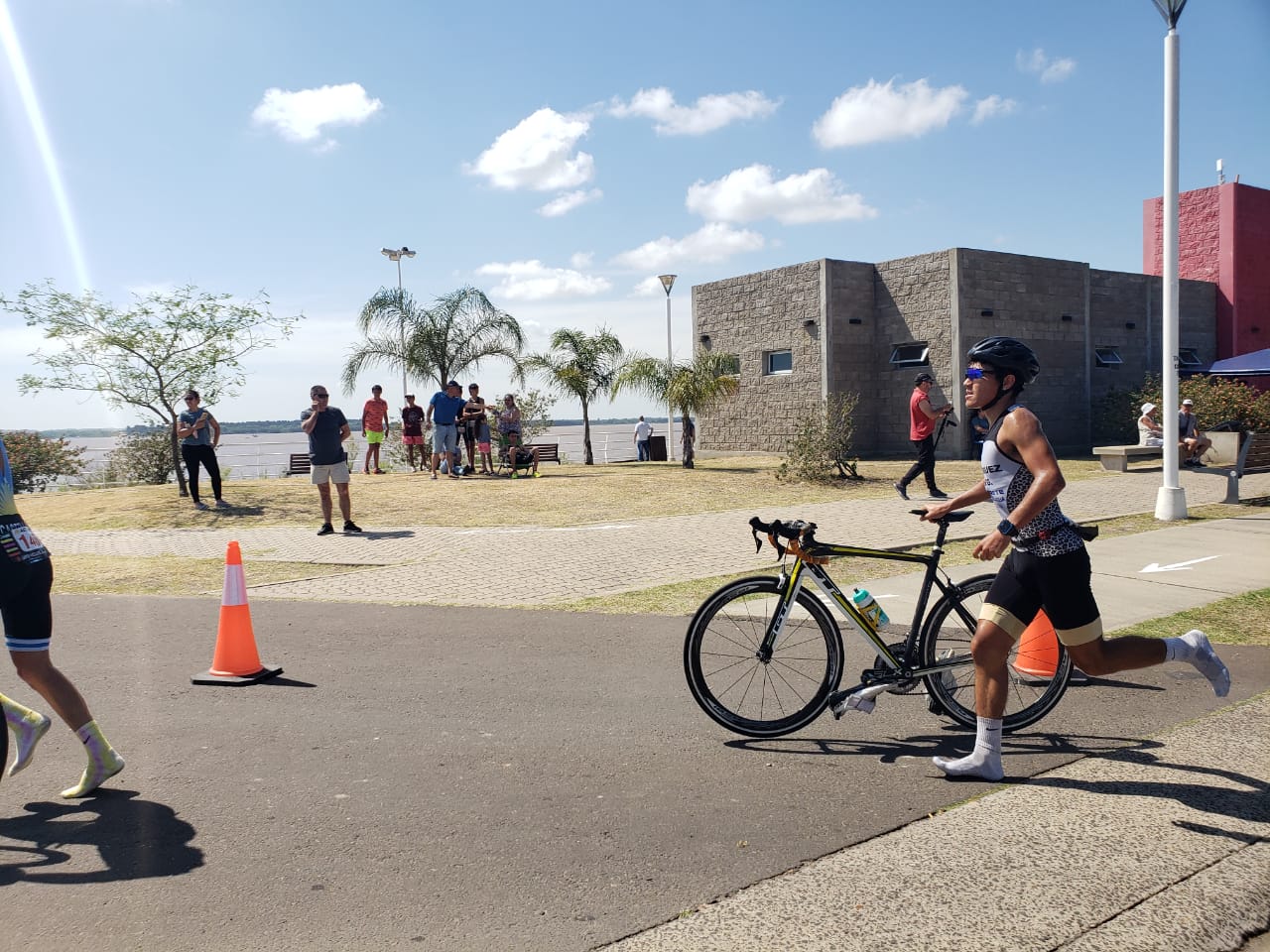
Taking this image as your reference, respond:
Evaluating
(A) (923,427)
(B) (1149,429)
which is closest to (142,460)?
(A) (923,427)

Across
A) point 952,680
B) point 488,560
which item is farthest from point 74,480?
point 952,680

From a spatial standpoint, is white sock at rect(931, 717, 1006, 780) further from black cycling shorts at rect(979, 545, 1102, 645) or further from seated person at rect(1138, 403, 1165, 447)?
seated person at rect(1138, 403, 1165, 447)

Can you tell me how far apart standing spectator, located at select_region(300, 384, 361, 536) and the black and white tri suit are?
946 centimetres

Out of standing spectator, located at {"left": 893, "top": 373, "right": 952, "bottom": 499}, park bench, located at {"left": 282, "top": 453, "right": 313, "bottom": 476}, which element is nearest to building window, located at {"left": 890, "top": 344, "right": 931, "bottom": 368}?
standing spectator, located at {"left": 893, "top": 373, "right": 952, "bottom": 499}

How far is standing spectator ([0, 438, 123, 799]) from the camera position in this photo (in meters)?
3.86

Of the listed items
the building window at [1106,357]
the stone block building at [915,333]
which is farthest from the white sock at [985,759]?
the building window at [1106,357]

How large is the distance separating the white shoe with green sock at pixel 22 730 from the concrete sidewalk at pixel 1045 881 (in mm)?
2870

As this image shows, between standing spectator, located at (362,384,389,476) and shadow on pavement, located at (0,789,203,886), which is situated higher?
standing spectator, located at (362,384,389,476)

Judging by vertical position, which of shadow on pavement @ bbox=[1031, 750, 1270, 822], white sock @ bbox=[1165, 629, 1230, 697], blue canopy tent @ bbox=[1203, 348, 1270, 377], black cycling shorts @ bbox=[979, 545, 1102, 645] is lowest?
shadow on pavement @ bbox=[1031, 750, 1270, 822]

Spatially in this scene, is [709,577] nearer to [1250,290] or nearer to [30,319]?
[30,319]

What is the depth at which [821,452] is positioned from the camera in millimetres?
17484

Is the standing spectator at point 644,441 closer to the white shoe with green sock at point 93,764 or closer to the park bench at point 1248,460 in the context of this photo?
the park bench at point 1248,460

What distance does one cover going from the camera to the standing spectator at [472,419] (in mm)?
19172

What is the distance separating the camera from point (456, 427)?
19.1m
